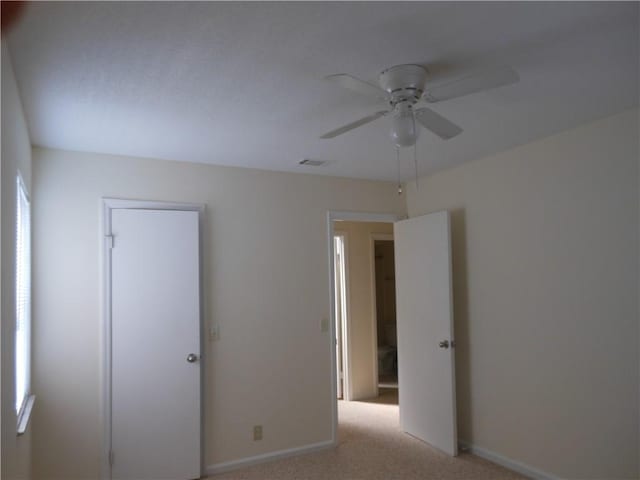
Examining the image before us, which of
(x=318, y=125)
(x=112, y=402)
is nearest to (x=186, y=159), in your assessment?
(x=318, y=125)

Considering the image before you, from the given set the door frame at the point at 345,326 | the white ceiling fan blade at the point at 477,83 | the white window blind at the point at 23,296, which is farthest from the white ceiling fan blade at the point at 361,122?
the door frame at the point at 345,326

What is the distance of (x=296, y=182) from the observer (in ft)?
13.4

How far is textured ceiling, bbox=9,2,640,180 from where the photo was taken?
1.65m

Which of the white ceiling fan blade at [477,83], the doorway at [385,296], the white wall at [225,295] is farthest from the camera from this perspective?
the doorway at [385,296]

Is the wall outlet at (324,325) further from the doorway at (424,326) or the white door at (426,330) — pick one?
the white door at (426,330)

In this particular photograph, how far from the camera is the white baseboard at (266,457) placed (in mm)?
3574

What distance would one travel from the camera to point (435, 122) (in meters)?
2.15

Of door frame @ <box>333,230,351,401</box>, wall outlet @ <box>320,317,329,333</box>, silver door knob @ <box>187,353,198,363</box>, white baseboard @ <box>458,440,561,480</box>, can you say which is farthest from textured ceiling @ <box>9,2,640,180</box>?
door frame @ <box>333,230,351,401</box>

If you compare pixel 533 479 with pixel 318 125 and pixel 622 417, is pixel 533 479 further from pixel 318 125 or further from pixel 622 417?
pixel 318 125

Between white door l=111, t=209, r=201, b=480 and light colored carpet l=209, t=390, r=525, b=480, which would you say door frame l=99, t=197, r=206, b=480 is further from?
light colored carpet l=209, t=390, r=525, b=480

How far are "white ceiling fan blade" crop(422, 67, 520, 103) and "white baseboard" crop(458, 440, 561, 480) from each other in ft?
8.93

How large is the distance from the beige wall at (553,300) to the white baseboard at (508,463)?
4cm

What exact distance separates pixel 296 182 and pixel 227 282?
3.47ft

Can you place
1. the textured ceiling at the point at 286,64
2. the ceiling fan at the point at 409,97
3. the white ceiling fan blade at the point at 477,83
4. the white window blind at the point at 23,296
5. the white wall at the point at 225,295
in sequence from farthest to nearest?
the white wall at the point at 225,295, the white window blind at the point at 23,296, the ceiling fan at the point at 409,97, the white ceiling fan blade at the point at 477,83, the textured ceiling at the point at 286,64
